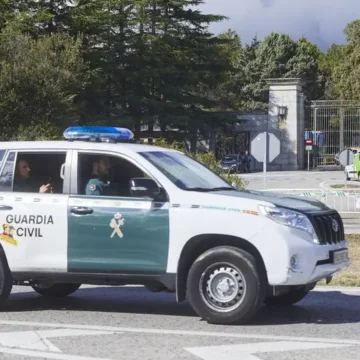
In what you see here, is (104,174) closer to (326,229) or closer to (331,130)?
(326,229)

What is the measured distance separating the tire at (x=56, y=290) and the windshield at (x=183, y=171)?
214 centimetres

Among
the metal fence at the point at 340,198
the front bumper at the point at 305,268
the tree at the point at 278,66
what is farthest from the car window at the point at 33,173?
the tree at the point at 278,66

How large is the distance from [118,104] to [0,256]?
5045 cm

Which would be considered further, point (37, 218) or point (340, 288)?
point (340, 288)

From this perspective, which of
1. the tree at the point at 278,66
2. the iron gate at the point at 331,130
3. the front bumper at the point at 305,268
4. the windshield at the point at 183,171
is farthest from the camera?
the tree at the point at 278,66

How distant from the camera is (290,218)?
8.77 m

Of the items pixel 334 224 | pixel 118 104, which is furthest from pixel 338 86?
pixel 334 224

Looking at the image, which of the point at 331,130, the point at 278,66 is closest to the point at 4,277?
the point at 331,130

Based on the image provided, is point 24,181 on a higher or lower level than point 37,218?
higher

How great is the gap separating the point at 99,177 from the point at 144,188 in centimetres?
76

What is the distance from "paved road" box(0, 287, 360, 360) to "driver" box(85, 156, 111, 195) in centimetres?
133

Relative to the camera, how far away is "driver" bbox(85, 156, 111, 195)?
957cm

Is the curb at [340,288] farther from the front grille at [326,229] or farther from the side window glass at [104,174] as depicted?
the side window glass at [104,174]

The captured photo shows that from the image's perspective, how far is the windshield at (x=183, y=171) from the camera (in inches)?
372
